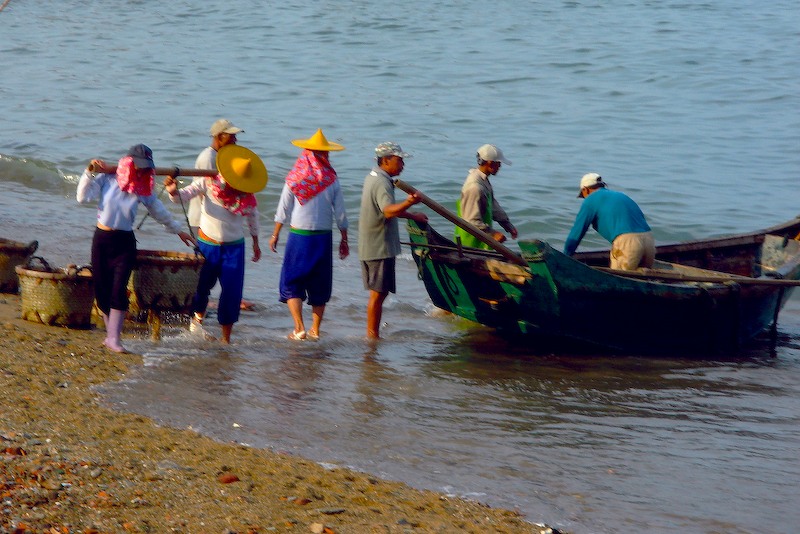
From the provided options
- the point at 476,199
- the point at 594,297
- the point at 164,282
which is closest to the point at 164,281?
the point at 164,282

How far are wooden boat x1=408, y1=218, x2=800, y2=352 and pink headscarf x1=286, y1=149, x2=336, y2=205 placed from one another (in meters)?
1.05

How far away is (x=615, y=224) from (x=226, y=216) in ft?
10.5

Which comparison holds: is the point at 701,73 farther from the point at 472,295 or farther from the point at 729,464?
the point at 729,464

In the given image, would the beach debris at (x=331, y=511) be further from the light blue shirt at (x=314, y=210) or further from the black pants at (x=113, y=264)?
the light blue shirt at (x=314, y=210)

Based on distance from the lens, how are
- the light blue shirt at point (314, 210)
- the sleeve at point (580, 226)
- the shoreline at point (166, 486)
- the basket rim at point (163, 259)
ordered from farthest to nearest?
the sleeve at point (580, 226) < the light blue shirt at point (314, 210) < the basket rim at point (163, 259) < the shoreline at point (166, 486)

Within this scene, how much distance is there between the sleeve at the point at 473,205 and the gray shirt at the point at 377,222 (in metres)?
0.81

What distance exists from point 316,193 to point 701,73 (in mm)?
18826

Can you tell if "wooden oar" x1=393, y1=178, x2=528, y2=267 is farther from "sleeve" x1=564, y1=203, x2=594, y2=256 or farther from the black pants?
the black pants

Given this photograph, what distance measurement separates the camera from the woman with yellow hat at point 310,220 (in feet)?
25.3

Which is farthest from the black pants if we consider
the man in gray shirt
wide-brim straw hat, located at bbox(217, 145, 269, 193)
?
the man in gray shirt

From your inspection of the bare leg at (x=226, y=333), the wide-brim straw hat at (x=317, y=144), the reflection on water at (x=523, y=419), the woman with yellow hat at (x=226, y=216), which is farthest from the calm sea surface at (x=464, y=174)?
the wide-brim straw hat at (x=317, y=144)

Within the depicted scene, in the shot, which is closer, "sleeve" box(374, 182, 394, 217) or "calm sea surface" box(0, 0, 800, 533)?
"calm sea surface" box(0, 0, 800, 533)

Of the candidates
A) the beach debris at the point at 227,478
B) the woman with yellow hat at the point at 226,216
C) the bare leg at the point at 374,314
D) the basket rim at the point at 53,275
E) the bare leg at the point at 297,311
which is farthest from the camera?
the bare leg at the point at 374,314

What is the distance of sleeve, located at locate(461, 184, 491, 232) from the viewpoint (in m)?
8.58
